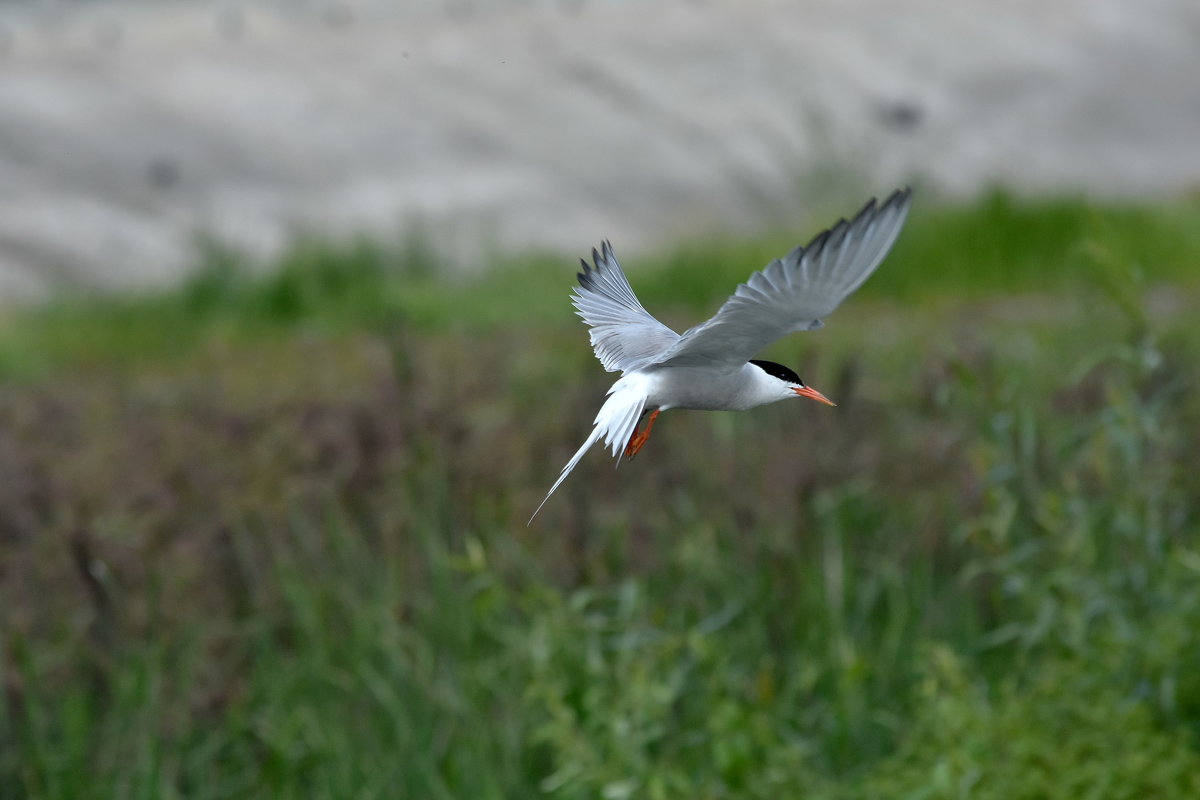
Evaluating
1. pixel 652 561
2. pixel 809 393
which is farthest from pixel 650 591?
pixel 809 393

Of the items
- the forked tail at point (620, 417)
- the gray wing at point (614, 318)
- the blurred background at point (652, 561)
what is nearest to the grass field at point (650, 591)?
the blurred background at point (652, 561)

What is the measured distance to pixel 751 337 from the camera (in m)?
0.56

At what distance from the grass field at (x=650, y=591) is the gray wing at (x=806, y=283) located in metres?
1.94

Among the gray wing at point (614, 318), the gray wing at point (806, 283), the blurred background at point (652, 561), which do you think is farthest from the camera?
the blurred background at point (652, 561)

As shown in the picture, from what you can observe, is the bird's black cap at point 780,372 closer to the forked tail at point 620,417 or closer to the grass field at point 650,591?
the forked tail at point 620,417

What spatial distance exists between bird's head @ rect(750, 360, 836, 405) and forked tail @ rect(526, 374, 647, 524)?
0.05 m

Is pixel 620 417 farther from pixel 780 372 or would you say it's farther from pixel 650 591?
pixel 650 591

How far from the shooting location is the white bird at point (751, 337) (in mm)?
536

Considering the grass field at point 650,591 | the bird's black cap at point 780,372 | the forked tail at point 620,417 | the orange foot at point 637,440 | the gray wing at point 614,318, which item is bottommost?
the grass field at point 650,591

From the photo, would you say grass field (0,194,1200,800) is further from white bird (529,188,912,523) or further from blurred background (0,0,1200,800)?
white bird (529,188,912,523)

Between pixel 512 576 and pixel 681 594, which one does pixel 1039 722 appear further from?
pixel 512 576

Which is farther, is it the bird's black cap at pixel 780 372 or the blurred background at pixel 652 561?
the blurred background at pixel 652 561

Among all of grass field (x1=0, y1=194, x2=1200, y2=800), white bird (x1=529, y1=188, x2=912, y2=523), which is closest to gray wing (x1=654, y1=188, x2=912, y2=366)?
white bird (x1=529, y1=188, x2=912, y2=523)

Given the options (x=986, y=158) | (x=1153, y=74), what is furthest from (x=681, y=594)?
(x=1153, y=74)
